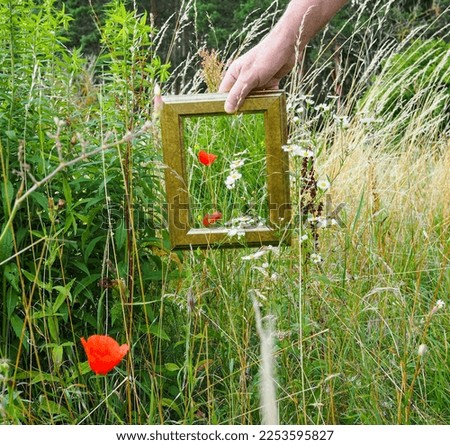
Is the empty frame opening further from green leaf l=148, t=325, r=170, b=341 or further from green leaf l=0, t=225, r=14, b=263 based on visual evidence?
green leaf l=0, t=225, r=14, b=263

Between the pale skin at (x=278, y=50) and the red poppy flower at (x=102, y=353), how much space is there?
80cm

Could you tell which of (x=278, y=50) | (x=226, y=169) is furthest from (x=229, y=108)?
(x=226, y=169)

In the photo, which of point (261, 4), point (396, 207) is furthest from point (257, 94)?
point (261, 4)

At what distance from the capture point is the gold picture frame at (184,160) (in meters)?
2.04

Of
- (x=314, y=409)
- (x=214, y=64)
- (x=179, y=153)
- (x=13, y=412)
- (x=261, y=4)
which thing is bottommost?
(x=314, y=409)

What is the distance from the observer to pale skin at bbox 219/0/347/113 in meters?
2.09

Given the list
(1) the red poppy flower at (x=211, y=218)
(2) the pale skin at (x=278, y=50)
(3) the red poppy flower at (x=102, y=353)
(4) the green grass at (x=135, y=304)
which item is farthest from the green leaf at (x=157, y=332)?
(2) the pale skin at (x=278, y=50)

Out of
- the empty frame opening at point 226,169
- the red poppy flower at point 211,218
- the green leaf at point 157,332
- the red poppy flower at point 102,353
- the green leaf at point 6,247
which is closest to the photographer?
the red poppy flower at point 102,353

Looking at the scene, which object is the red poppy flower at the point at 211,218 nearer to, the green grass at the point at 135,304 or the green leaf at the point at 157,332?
the green grass at the point at 135,304

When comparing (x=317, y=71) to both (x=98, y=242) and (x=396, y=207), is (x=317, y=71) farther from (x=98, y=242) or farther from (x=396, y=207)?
(x=98, y=242)

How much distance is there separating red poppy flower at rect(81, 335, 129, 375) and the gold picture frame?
23.3 inches

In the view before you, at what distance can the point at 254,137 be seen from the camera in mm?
4066

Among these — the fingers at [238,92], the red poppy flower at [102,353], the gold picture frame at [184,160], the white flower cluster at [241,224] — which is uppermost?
the fingers at [238,92]

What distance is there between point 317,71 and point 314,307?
176 cm
